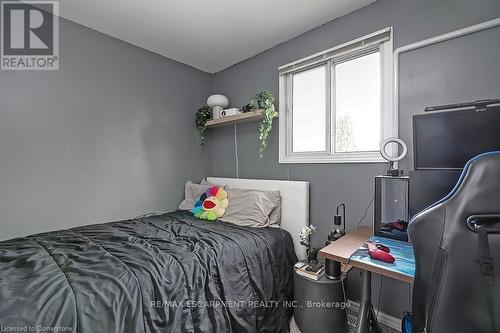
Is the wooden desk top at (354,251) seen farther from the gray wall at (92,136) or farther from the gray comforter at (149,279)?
the gray wall at (92,136)

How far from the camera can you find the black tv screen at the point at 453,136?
1.25 metres

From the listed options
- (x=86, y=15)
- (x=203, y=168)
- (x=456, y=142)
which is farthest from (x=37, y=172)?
(x=456, y=142)

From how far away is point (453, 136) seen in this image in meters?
1.35

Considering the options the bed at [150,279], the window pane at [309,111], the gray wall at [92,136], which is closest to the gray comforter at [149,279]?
the bed at [150,279]

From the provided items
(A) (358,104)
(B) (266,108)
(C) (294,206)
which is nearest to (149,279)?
(C) (294,206)

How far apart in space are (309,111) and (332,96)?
11.2 inches

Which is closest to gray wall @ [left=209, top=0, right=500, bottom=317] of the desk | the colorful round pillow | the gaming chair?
the desk

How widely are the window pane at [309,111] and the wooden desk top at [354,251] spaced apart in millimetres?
898

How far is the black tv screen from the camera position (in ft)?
4.10

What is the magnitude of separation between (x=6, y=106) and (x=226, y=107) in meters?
2.09

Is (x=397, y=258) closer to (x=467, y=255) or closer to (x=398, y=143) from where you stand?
(x=467, y=255)

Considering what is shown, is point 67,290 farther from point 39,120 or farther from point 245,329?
point 39,120

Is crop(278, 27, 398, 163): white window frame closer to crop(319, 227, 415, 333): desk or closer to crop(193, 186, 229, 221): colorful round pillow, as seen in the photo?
crop(319, 227, 415, 333): desk

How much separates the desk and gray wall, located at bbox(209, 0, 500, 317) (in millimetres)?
392
